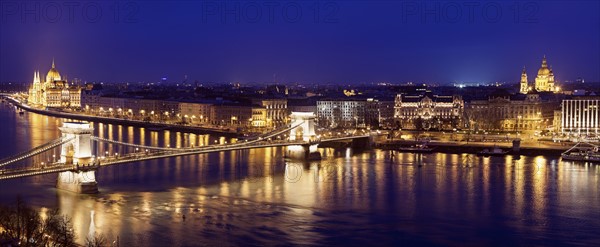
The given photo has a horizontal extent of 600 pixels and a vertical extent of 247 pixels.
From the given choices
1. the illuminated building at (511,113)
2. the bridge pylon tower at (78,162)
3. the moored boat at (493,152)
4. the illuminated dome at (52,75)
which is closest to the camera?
the bridge pylon tower at (78,162)

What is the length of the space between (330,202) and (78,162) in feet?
10.3

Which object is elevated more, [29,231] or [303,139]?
[303,139]

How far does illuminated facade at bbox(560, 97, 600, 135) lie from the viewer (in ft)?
68.0

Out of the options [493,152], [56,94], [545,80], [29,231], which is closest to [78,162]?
[29,231]

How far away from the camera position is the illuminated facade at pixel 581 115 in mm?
20734

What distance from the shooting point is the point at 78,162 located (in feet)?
33.1

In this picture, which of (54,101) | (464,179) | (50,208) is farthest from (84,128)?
(54,101)

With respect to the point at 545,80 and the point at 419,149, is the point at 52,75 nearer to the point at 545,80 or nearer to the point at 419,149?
the point at 545,80

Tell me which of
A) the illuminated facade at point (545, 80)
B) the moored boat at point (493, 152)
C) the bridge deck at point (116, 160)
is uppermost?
the illuminated facade at point (545, 80)

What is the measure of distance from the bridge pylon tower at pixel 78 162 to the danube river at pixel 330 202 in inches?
5.8

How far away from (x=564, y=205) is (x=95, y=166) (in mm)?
5674

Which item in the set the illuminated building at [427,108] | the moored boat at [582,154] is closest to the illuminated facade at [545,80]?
the illuminated building at [427,108]

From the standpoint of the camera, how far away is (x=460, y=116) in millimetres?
24547

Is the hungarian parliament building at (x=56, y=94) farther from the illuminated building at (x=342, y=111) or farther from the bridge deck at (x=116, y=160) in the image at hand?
the bridge deck at (x=116, y=160)
